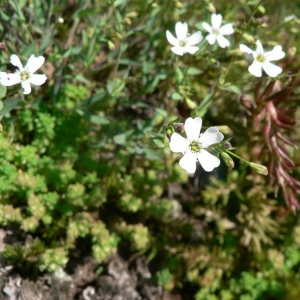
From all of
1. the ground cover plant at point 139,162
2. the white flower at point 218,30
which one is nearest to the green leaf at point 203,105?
the ground cover plant at point 139,162

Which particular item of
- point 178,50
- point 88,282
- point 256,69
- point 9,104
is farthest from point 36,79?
point 88,282

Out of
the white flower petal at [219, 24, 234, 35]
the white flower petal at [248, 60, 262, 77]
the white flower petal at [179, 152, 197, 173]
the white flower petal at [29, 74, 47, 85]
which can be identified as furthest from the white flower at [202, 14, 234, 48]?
the white flower petal at [29, 74, 47, 85]

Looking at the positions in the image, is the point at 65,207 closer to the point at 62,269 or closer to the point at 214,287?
the point at 62,269

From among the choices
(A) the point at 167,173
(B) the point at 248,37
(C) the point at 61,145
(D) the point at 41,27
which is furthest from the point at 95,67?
(B) the point at 248,37

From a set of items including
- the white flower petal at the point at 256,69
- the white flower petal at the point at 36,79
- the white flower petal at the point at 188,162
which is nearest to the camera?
the white flower petal at the point at 188,162

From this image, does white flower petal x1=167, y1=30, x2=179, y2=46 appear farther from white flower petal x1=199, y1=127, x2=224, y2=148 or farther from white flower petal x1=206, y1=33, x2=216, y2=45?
white flower petal x1=199, y1=127, x2=224, y2=148

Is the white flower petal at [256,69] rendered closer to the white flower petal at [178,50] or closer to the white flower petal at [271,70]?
the white flower petal at [271,70]

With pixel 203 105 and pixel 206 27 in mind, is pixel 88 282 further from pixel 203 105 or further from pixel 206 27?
pixel 206 27
